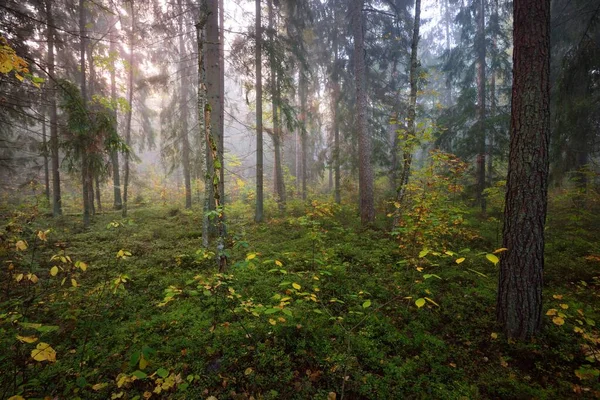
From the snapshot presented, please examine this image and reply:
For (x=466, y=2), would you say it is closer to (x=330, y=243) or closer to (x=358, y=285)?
(x=330, y=243)

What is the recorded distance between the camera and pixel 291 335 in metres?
3.89

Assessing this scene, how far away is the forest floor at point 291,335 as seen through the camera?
3041 millimetres

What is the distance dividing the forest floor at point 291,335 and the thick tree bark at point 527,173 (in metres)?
0.48

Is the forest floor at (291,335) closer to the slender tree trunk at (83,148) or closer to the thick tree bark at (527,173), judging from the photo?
the thick tree bark at (527,173)

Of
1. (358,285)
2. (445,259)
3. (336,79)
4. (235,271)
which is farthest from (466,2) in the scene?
(235,271)

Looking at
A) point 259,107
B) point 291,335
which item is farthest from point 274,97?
point 291,335

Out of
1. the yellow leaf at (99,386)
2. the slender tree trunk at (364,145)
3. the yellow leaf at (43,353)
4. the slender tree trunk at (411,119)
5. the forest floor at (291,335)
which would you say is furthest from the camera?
the slender tree trunk at (364,145)

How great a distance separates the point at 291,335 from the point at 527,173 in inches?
163

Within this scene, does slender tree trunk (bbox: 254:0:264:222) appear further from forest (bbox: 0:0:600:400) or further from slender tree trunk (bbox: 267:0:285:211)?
slender tree trunk (bbox: 267:0:285:211)

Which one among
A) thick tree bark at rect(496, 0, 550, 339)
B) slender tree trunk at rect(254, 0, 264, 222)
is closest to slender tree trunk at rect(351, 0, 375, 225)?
slender tree trunk at rect(254, 0, 264, 222)

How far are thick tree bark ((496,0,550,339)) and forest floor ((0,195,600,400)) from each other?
0.48m

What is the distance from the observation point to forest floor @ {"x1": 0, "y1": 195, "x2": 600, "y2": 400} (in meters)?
3.04

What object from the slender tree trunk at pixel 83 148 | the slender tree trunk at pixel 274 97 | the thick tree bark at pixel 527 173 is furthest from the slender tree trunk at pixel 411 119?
the slender tree trunk at pixel 83 148

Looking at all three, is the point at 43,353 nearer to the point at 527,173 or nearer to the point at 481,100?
the point at 527,173
